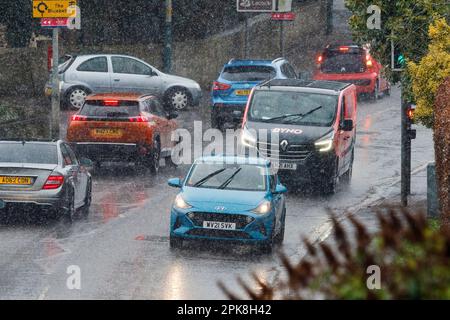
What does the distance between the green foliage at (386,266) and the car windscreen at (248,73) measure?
85.3 ft

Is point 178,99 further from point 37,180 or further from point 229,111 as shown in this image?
point 37,180

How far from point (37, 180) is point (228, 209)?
11.1 ft

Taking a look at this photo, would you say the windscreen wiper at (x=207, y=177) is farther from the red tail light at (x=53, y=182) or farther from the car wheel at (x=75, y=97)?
the car wheel at (x=75, y=97)

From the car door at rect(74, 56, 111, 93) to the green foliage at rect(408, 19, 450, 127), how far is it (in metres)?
16.3

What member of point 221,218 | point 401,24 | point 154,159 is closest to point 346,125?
point 401,24

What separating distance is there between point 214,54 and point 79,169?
2237 cm

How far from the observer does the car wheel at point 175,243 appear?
16188 millimetres

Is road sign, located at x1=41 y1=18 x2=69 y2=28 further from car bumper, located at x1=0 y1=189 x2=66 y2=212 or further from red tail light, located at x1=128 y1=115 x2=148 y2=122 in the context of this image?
car bumper, located at x1=0 y1=189 x2=66 y2=212

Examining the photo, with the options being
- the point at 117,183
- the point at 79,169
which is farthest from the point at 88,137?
the point at 79,169

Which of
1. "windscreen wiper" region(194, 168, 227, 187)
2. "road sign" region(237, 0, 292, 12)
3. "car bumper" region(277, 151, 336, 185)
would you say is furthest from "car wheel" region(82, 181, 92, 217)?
"road sign" region(237, 0, 292, 12)

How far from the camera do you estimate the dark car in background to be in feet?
57.5

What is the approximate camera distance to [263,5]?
3997 cm

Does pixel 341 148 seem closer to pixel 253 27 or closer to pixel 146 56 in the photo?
pixel 146 56

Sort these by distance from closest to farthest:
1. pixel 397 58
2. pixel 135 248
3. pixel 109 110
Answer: pixel 135 248, pixel 397 58, pixel 109 110
